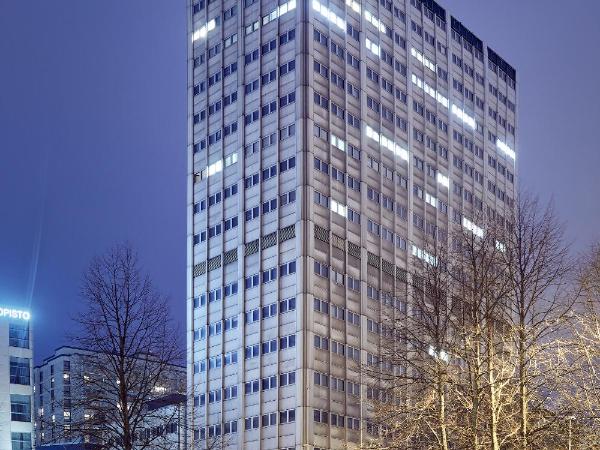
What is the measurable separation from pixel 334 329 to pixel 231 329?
13.8 metres

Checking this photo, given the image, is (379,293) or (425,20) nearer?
(379,293)

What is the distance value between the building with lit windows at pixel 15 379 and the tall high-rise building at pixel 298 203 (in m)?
22.7

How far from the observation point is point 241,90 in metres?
140

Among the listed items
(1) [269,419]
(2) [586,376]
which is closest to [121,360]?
(2) [586,376]

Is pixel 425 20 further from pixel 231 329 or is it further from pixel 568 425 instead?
pixel 568 425

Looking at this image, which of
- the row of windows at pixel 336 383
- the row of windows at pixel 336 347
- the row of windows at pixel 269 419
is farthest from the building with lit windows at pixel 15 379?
the row of windows at pixel 336 347

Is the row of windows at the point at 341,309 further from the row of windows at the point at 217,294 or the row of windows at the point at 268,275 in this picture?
the row of windows at the point at 217,294

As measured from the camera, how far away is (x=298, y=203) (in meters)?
130

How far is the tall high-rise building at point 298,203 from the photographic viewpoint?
128 meters

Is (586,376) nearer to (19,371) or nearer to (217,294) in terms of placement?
(217,294)

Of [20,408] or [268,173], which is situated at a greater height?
[268,173]

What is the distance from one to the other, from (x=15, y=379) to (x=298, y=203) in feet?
151

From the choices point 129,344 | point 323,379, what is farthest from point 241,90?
point 129,344

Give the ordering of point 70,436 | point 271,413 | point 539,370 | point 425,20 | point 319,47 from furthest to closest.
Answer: point 425,20 → point 319,47 → point 271,413 → point 70,436 → point 539,370
